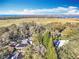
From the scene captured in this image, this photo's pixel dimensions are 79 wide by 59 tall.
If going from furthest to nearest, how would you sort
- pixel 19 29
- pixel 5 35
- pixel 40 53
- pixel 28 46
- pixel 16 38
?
pixel 19 29 → pixel 16 38 → pixel 5 35 → pixel 28 46 → pixel 40 53

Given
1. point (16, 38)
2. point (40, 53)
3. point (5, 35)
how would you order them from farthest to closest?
point (16, 38)
point (5, 35)
point (40, 53)

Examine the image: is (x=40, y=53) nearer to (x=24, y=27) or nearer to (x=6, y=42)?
(x=6, y=42)

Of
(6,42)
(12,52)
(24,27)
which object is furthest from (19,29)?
(12,52)

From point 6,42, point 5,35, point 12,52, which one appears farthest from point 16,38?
point 12,52

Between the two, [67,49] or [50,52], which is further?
[67,49]

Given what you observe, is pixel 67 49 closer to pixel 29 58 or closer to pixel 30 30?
pixel 29 58

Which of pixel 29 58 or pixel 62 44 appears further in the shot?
pixel 62 44

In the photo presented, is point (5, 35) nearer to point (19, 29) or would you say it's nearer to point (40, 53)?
point (19, 29)

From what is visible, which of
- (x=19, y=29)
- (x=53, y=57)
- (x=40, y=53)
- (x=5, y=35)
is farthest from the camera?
(x=19, y=29)

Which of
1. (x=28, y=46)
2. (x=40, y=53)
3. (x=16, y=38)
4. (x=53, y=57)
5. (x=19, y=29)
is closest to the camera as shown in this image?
(x=53, y=57)
